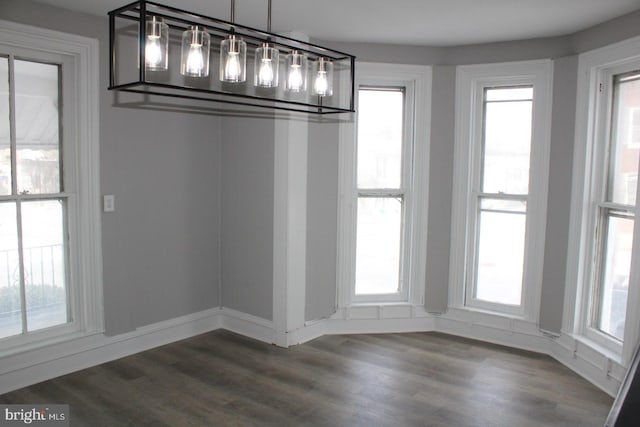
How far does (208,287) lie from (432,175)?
2154mm

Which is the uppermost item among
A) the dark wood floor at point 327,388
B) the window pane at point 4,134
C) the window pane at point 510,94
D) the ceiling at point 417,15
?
the ceiling at point 417,15

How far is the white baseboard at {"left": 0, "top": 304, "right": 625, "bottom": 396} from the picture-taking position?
343 centimetres

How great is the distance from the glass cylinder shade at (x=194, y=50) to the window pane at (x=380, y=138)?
2776mm

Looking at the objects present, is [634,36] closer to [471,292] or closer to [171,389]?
[471,292]

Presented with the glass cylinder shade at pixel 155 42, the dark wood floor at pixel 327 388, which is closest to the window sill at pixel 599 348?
the dark wood floor at pixel 327 388

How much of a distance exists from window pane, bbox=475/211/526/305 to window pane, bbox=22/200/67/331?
10.7ft

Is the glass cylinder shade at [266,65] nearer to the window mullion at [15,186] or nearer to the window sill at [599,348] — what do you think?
the window mullion at [15,186]

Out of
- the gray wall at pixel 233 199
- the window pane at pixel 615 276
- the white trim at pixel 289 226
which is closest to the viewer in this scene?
the window pane at pixel 615 276

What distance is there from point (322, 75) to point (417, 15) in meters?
1.55

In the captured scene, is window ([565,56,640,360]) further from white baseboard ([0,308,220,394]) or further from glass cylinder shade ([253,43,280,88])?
white baseboard ([0,308,220,394])

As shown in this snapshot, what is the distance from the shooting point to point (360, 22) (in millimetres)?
3707

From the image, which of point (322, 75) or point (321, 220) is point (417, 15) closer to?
point (322, 75)

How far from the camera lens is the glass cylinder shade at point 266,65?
2.01 metres

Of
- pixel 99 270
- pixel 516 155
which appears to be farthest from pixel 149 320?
pixel 516 155
